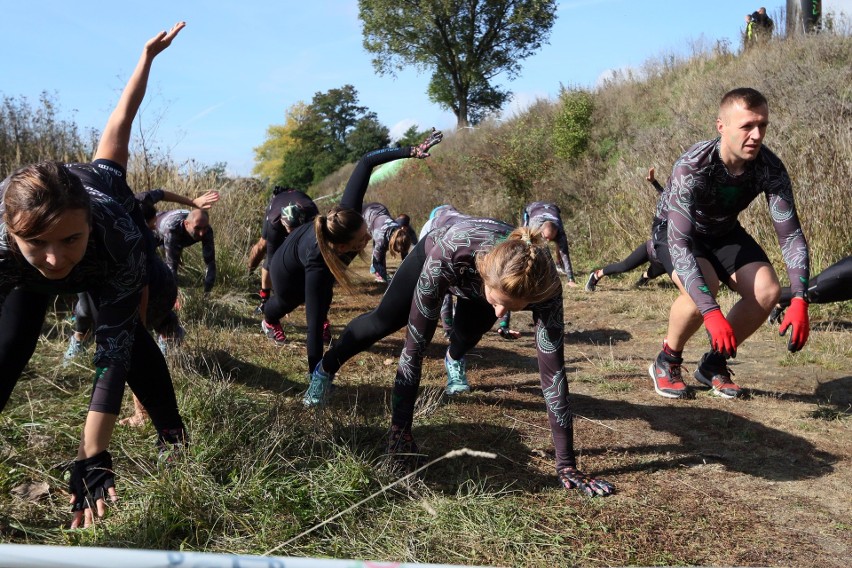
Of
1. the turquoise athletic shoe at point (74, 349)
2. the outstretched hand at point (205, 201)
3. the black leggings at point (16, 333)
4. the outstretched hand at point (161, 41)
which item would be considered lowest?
the turquoise athletic shoe at point (74, 349)

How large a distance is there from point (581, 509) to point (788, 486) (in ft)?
3.80

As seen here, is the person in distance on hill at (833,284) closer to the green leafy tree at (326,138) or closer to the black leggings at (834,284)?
the black leggings at (834,284)

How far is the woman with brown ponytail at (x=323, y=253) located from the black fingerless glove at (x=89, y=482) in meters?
2.45

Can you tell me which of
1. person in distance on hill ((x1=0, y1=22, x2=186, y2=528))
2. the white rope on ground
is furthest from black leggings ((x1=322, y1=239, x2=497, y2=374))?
the white rope on ground

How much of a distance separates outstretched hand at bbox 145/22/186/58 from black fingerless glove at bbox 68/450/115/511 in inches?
88.4

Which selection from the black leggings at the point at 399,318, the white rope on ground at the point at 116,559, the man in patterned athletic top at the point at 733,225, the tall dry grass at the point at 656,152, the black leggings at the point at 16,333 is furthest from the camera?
Result: the tall dry grass at the point at 656,152

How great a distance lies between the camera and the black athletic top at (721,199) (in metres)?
4.25

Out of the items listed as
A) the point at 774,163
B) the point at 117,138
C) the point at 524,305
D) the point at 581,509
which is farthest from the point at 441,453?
the point at 774,163

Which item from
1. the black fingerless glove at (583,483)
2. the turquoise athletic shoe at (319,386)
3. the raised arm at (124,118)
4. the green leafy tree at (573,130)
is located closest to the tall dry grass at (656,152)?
the green leafy tree at (573,130)

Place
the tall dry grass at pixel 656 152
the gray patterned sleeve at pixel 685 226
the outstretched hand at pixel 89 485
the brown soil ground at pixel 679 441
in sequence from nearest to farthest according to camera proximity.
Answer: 1. the outstretched hand at pixel 89 485
2. the brown soil ground at pixel 679 441
3. the gray patterned sleeve at pixel 685 226
4. the tall dry grass at pixel 656 152

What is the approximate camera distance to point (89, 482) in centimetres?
237

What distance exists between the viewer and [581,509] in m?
3.19

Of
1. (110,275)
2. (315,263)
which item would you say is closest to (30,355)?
(110,275)

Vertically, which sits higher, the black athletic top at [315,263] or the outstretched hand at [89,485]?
the black athletic top at [315,263]
